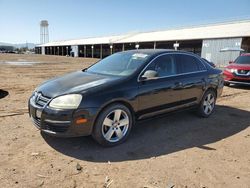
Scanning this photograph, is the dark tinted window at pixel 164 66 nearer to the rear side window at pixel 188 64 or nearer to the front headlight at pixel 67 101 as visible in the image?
the rear side window at pixel 188 64

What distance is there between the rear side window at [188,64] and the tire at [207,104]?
70 centimetres

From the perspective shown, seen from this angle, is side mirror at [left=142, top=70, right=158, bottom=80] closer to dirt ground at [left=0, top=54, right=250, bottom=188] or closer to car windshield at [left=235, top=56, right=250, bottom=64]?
dirt ground at [left=0, top=54, right=250, bottom=188]

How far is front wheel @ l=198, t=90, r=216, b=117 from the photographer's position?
19.2 feet

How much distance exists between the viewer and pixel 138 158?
12.3 ft

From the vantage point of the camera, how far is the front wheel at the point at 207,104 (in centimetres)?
586

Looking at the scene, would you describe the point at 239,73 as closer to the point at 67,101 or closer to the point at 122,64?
the point at 122,64

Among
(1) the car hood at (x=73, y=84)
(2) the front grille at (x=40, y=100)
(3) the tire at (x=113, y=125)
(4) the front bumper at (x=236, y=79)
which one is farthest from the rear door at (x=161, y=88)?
(4) the front bumper at (x=236, y=79)

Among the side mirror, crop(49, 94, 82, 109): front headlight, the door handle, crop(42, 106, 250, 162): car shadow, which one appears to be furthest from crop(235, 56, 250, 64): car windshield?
crop(49, 94, 82, 109): front headlight

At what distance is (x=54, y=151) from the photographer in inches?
153

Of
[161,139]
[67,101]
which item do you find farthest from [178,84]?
[67,101]

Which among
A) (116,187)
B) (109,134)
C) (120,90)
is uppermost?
(120,90)

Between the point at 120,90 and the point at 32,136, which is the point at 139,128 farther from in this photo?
the point at 32,136


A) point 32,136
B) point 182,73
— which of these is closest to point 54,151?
point 32,136

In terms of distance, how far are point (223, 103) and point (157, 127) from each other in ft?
11.7
